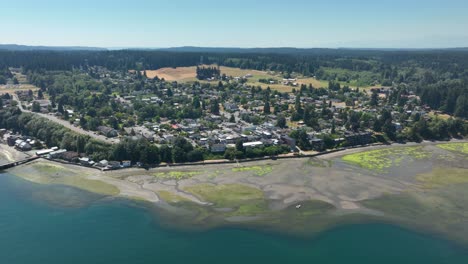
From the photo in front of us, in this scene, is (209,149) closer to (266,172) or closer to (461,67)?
(266,172)

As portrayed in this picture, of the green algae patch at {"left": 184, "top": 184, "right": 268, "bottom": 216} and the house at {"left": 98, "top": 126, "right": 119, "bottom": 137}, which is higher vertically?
the house at {"left": 98, "top": 126, "right": 119, "bottom": 137}

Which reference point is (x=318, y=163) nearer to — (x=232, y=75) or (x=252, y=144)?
(x=252, y=144)

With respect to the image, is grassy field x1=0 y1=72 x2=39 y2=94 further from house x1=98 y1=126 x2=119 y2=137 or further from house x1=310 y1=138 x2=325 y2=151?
house x1=310 y1=138 x2=325 y2=151

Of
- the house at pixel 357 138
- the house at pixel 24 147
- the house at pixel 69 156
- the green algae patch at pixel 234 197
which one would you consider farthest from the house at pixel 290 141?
the house at pixel 24 147

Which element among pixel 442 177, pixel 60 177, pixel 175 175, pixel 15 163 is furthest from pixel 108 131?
pixel 442 177

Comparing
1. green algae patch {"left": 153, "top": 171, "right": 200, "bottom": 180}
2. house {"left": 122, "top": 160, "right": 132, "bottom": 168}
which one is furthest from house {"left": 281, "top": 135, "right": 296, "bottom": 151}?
house {"left": 122, "top": 160, "right": 132, "bottom": 168}

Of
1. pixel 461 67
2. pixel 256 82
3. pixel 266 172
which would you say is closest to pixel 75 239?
pixel 266 172
